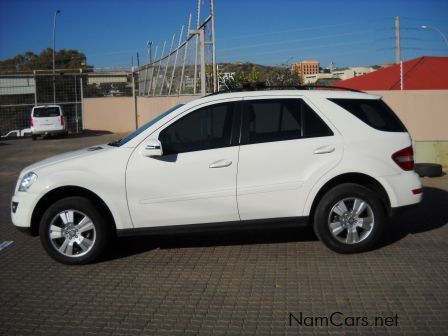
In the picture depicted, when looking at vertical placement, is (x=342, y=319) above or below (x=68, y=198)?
below

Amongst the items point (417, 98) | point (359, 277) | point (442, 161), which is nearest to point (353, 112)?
point (359, 277)

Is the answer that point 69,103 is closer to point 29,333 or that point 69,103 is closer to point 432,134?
point 432,134

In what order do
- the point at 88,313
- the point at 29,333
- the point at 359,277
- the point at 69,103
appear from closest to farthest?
the point at 29,333 → the point at 88,313 → the point at 359,277 → the point at 69,103

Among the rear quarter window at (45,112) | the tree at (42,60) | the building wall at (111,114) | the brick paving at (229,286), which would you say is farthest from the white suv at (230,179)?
the tree at (42,60)

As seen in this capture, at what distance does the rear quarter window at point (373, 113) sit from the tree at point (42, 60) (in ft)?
217

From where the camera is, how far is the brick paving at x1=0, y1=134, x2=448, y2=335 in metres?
4.00

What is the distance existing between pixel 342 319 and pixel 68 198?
3.01m

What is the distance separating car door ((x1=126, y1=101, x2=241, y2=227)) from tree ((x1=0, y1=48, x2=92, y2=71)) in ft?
216

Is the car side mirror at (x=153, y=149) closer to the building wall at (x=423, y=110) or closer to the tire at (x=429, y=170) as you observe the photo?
the tire at (x=429, y=170)

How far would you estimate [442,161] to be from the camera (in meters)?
11.1

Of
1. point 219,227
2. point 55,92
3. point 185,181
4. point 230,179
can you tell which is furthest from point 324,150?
point 55,92

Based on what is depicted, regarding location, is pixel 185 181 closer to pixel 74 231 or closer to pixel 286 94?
pixel 74 231

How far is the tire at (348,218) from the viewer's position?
5.43 metres

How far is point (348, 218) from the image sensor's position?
216 inches
